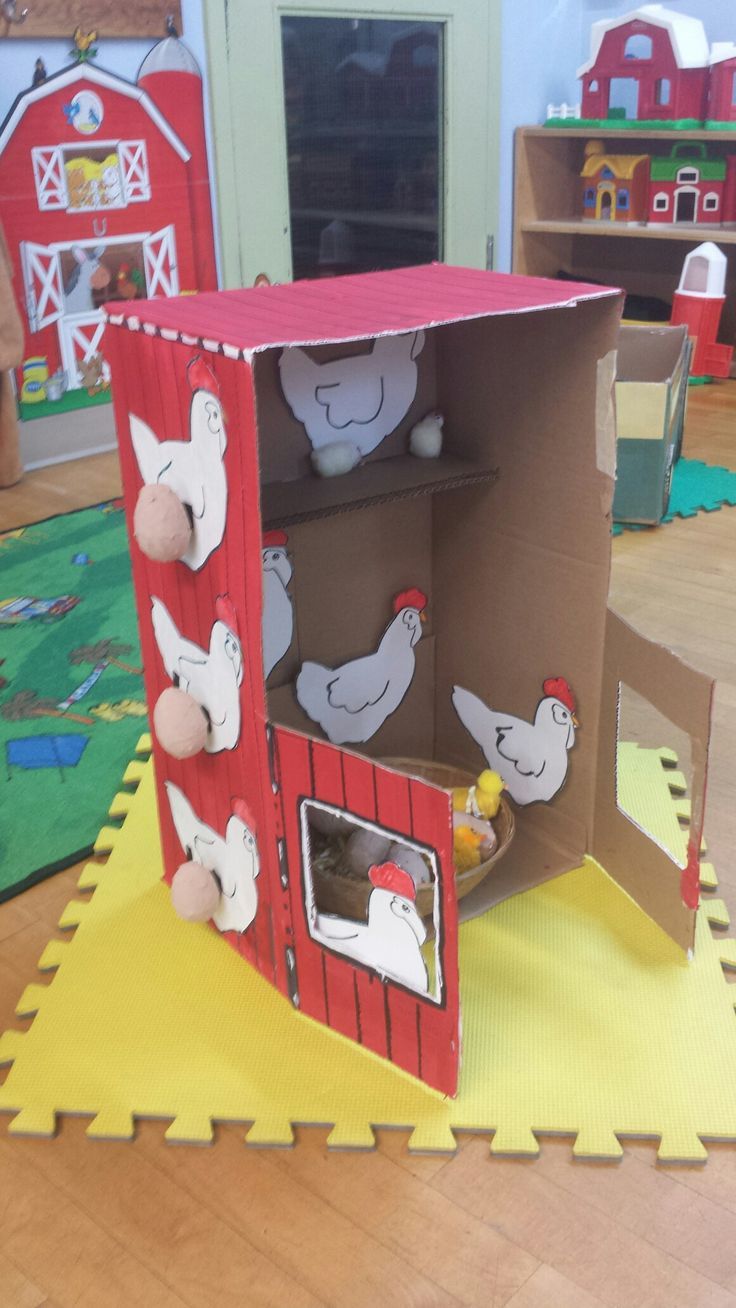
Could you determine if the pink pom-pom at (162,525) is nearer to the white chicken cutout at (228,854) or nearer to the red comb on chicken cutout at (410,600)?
the white chicken cutout at (228,854)

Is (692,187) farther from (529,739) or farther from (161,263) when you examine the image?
(529,739)

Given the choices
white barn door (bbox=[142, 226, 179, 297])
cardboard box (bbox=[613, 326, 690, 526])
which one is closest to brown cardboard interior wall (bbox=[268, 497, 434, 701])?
cardboard box (bbox=[613, 326, 690, 526])

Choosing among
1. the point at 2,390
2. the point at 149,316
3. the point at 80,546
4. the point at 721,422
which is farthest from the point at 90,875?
the point at 721,422

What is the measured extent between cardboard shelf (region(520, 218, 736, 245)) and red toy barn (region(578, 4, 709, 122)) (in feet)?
0.93

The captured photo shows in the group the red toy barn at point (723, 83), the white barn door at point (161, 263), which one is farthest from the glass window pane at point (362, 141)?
the red toy barn at point (723, 83)

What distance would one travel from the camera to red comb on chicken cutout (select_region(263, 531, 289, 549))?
115 cm

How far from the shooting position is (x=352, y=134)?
119 inches

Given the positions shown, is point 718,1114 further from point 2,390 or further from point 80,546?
point 2,390

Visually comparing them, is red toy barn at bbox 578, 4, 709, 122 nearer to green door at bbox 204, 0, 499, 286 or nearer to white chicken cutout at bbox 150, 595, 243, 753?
green door at bbox 204, 0, 499, 286

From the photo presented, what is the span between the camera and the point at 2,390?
234 centimetres

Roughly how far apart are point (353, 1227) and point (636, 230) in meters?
3.01

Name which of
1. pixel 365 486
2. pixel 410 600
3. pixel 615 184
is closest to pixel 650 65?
pixel 615 184

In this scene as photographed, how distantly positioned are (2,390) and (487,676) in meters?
1.46

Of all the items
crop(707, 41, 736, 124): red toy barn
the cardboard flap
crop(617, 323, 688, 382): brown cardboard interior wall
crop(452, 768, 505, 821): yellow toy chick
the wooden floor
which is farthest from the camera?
crop(707, 41, 736, 124): red toy barn
